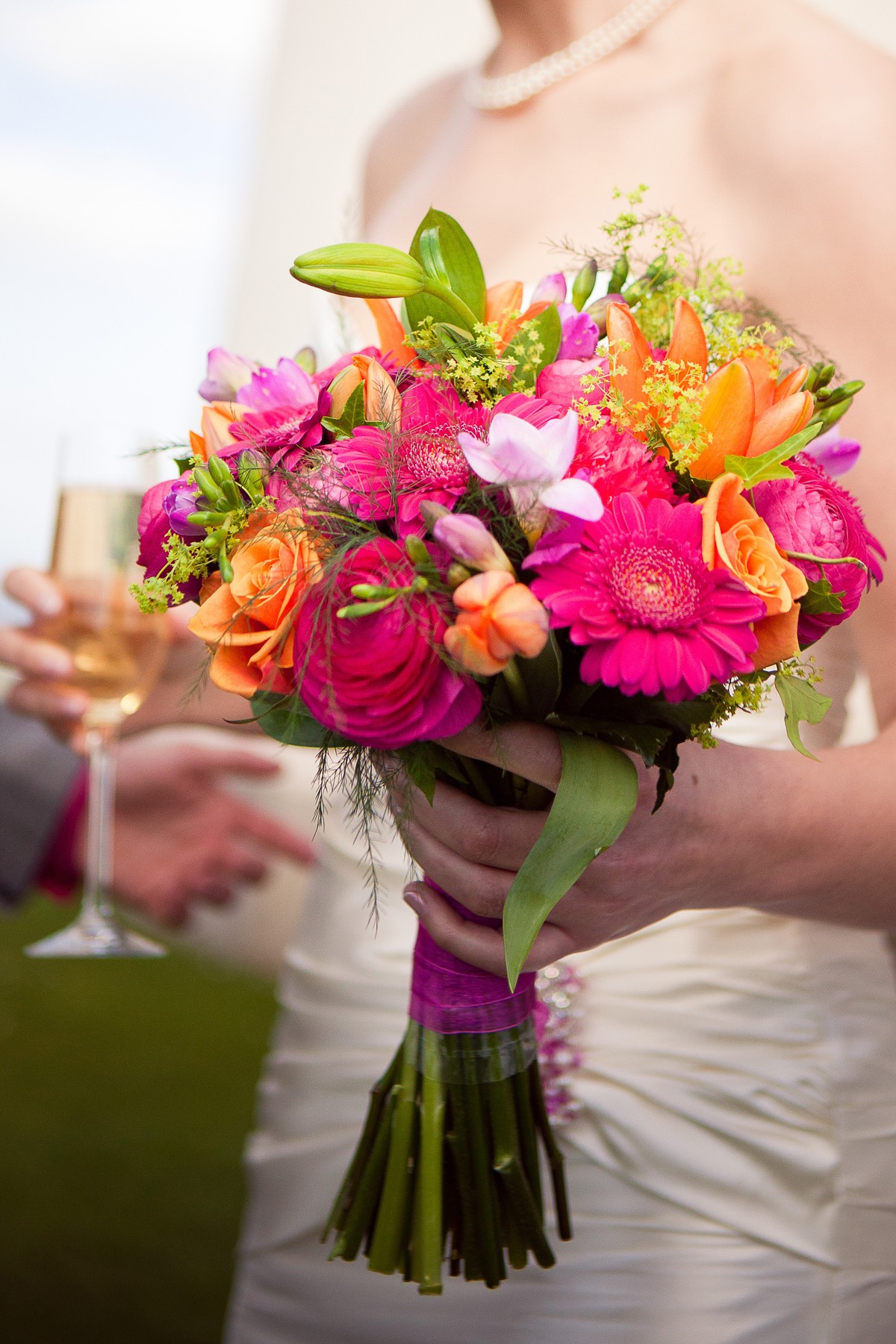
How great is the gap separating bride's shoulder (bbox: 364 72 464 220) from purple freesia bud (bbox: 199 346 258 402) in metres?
0.93

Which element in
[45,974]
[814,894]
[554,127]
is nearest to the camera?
[814,894]

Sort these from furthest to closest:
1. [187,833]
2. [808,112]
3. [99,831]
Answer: [187,833], [99,831], [808,112]

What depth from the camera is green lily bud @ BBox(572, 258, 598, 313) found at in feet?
2.56

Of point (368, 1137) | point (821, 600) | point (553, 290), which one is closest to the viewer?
point (821, 600)

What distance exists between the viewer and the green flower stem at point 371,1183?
0.85 meters

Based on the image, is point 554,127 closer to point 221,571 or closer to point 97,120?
point 221,571

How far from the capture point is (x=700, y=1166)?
106 centimetres

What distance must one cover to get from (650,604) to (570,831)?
13 centimetres

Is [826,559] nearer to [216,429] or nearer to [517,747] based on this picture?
[517,747]

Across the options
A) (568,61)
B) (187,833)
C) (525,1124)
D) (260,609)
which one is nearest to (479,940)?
(525,1124)

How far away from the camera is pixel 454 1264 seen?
852 millimetres

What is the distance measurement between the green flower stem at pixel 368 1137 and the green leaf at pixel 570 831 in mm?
252

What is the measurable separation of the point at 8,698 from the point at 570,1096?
2.78ft

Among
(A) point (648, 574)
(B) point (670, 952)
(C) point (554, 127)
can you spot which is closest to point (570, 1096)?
(B) point (670, 952)
